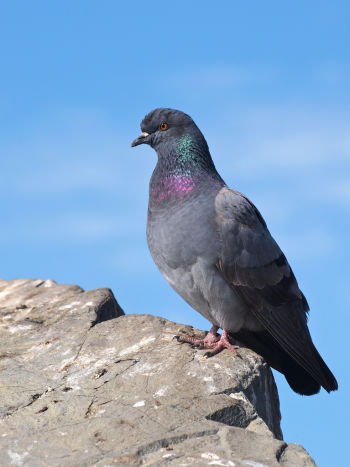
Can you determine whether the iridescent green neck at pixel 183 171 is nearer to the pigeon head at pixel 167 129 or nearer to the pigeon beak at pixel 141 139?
the pigeon head at pixel 167 129

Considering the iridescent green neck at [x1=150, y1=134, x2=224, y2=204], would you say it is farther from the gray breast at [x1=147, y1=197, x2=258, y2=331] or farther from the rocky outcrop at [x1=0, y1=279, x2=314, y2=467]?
the rocky outcrop at [x1=0, y1=279, x2=314, y2=467]

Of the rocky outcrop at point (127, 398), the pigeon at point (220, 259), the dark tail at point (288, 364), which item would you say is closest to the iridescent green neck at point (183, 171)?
the pigeon at point (220, 259)

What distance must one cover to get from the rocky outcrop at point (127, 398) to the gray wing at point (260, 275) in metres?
0.49

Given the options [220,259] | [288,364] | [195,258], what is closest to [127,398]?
[195,258]

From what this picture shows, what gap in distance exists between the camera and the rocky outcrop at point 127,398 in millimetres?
5551

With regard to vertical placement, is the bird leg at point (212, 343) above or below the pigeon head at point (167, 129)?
below

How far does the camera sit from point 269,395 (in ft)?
24.9

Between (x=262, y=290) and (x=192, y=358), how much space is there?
1.16 metres

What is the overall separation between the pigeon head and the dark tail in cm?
221

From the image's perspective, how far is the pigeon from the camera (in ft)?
23.9

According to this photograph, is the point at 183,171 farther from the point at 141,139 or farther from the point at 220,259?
the point at 220,259

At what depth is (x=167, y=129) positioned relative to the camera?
8086 mm

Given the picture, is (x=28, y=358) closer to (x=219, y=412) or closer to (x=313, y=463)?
(x=219, y=412)

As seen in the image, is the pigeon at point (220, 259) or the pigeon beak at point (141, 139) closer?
the pigeon at point (220, 259)
